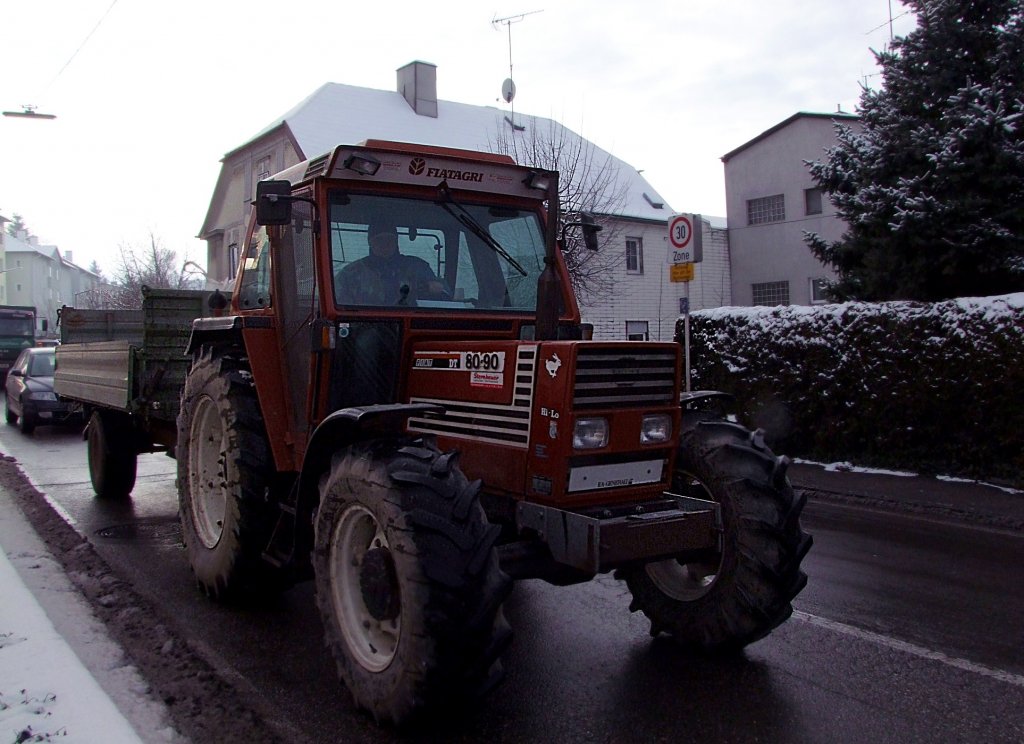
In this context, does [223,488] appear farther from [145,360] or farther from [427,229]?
[145,360]

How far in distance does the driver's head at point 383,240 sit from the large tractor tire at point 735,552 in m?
1.91

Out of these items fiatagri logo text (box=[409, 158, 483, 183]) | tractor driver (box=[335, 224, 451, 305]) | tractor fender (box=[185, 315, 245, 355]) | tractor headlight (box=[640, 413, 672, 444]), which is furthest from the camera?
tractor fender (box=[185, 315, 245, 355])

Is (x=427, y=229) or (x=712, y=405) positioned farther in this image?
(x=712, y=405)

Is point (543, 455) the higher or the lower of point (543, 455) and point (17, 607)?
the higher

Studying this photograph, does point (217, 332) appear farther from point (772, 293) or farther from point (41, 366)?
point (772, 293)

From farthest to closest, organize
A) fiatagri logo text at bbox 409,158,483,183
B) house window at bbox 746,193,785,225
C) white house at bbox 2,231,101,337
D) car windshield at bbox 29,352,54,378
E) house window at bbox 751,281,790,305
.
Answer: white house at bbox 2,231,101,337, house window at bbox 751,281,790,305, house window at bbox 746,193,785,225, car windshield at bbox 29,352,54,378, fiatagri logo text at bbox 409,158,483,183

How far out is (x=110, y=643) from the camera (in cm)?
504

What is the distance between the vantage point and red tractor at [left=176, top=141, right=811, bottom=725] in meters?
3.75

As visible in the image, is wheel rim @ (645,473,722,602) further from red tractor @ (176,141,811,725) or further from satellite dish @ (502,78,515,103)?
satellite dish @ (502,78,515,103)

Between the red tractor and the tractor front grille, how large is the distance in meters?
0.01

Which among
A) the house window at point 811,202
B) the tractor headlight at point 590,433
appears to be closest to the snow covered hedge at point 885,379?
the tractor headlight at point 590,433

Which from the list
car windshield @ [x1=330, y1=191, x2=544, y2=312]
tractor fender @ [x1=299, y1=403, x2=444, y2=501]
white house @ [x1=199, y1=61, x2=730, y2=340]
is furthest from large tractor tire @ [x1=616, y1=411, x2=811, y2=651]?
white house @ [x1=199, y1=61, x2=730, y2=340]

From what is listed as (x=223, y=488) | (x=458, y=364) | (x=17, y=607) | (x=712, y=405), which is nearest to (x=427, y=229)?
(x=458, y=364)

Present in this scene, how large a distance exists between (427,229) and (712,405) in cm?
820
